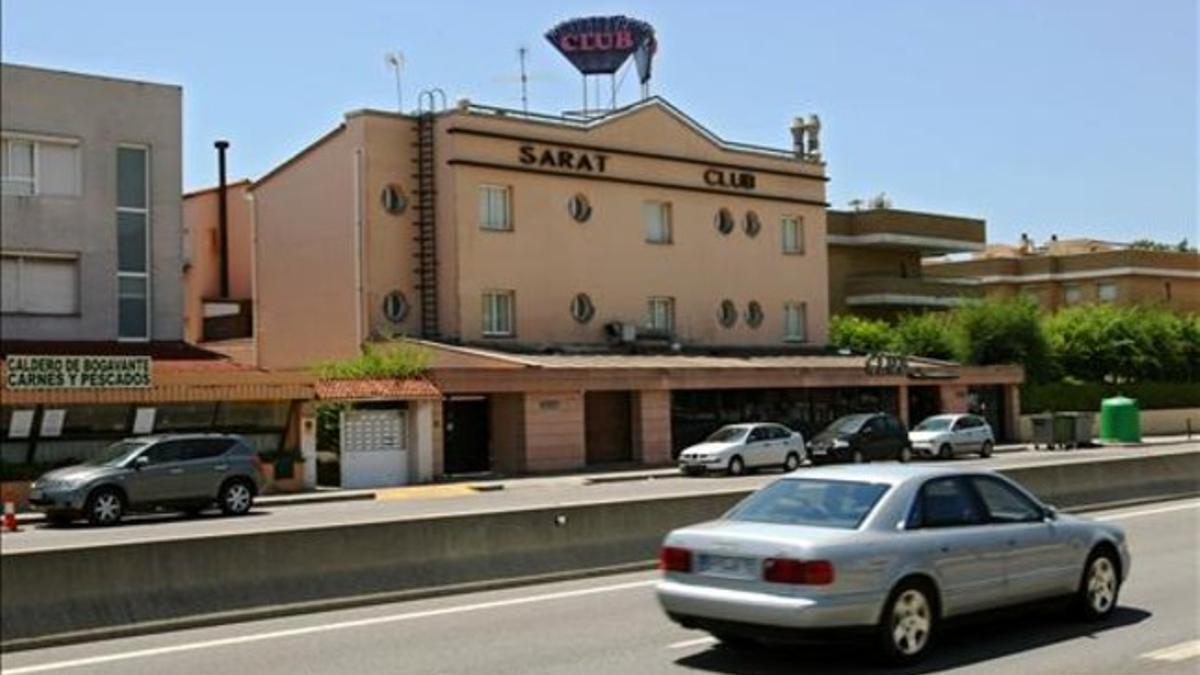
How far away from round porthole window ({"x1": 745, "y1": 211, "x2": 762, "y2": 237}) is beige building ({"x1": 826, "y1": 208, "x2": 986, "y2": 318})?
15566 mm

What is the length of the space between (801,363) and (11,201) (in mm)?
29491

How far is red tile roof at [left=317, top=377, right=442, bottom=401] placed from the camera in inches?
1606

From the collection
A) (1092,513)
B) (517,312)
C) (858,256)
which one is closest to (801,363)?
(517,312)

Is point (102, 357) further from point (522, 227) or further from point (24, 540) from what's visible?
point (522, 227)

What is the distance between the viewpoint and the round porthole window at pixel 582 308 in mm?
50562

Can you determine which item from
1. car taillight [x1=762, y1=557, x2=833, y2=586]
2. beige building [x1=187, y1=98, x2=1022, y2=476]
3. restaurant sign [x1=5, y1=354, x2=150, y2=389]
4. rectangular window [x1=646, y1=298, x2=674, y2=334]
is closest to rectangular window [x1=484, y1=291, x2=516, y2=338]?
beige building [x1=187, y1=98, x2=1022, y2=476]

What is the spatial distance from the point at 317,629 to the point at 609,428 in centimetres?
3608

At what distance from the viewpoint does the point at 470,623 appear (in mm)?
13250

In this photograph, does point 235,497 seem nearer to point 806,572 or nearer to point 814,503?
point 814,503

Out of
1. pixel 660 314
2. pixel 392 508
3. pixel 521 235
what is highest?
pixel 521 235

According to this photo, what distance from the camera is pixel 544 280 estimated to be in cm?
4962

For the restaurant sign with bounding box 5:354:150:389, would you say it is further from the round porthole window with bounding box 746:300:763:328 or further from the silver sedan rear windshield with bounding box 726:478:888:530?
the round porthole window with bounding box 746:300:763:328

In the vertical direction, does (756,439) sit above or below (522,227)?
below

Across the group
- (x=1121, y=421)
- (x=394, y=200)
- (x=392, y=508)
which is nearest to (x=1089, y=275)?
(x=1121, y=421)
